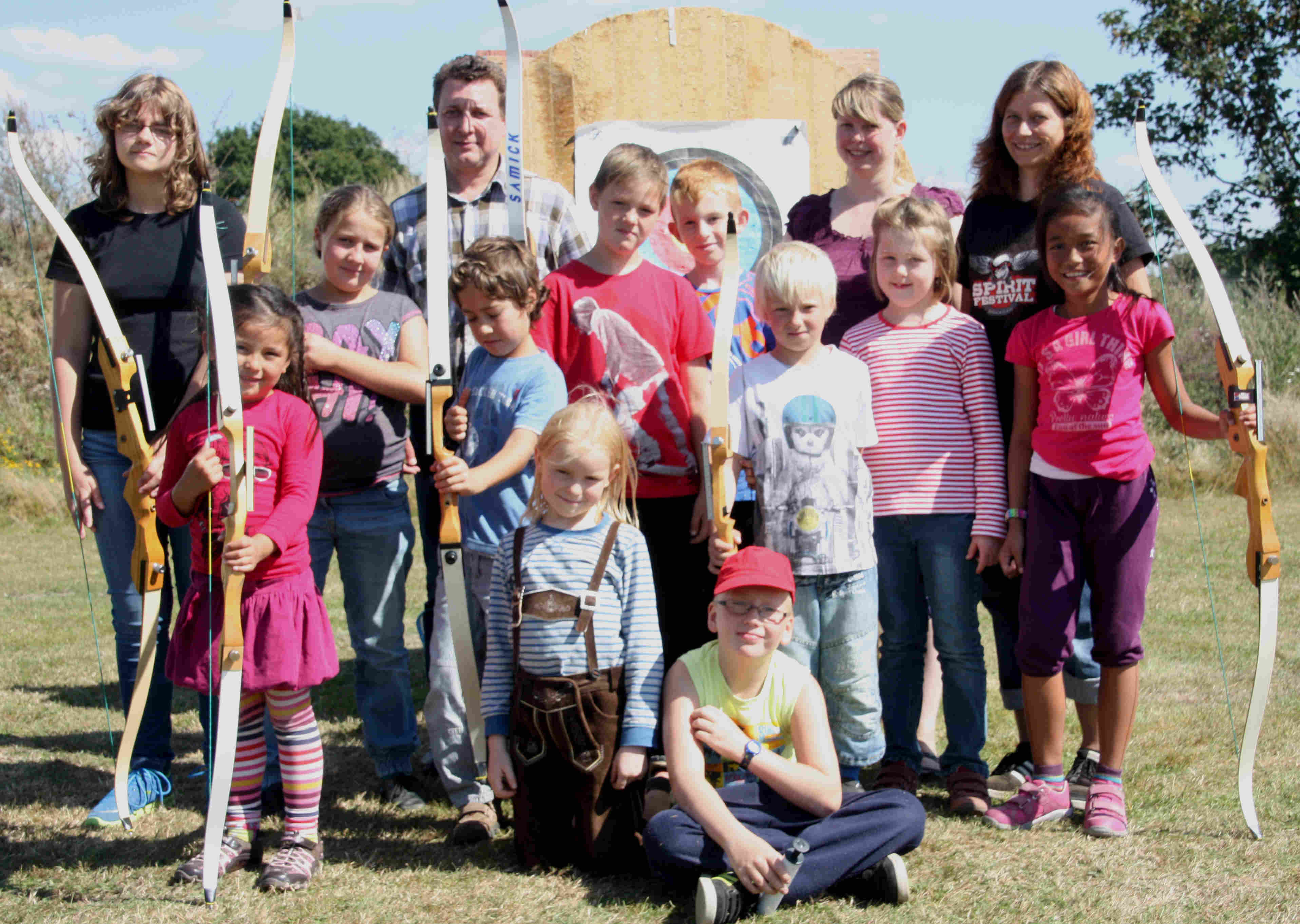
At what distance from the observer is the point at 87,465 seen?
3.38 meters

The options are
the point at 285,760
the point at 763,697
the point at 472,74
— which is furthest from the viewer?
the point at 472,74

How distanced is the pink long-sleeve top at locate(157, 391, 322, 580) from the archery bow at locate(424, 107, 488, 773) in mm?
300

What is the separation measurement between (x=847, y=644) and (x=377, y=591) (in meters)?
1.27

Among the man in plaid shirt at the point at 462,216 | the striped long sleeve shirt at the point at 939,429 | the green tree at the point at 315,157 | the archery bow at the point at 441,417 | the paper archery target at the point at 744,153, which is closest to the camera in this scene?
the archery bow at the point at 441,417

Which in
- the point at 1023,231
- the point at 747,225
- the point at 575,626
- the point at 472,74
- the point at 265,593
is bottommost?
the point at 575,626

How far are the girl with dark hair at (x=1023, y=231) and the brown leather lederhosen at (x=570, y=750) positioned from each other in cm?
121

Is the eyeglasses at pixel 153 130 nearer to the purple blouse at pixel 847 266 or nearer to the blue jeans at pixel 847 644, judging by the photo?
the purple blouse at pixel 847 266

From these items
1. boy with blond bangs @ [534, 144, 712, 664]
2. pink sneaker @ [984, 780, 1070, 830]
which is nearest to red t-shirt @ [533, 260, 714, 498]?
boy with blond bangs @ [534, 144, 712, 664]

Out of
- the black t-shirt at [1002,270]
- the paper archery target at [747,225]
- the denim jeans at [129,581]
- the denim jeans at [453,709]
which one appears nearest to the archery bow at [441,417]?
the denim jeans at [453,709]

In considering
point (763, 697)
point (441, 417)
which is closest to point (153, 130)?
point (441, 417)

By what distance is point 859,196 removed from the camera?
151 inches

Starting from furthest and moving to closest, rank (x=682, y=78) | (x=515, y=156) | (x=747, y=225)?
1. (x=682, y=78)
2. (x=747, y=225)
3. (x=515, y=156)

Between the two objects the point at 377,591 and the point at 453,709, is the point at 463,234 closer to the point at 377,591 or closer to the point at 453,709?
the point at 377,591

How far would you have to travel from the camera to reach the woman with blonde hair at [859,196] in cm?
367
